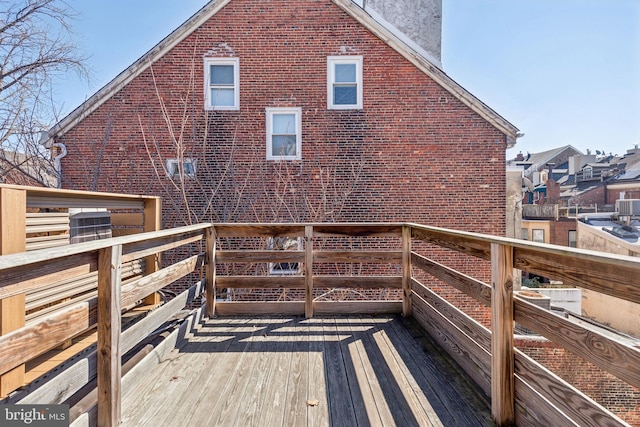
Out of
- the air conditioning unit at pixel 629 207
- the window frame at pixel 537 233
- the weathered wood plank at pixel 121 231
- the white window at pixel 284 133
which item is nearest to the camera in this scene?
the weathered wood plank at pixel 121 231

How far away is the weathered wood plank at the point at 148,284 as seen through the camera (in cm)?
222

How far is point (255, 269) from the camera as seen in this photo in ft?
23.9

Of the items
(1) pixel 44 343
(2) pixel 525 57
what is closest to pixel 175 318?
(1) pixel 44 343

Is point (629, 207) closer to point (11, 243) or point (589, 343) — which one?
point (589, 343)

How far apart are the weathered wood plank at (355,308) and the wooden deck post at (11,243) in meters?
2.66

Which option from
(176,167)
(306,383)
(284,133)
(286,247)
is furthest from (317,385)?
(176,167)

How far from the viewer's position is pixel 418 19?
35.1 feet

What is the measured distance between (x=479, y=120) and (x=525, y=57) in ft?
16.1

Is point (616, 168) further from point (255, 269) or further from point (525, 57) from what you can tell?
point (255, 269)

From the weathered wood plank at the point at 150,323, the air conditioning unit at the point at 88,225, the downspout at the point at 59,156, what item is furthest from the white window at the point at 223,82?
the weathered wood plank at the point at 150,323

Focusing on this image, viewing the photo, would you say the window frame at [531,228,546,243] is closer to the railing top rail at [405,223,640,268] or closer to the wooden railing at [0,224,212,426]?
the railing top rail at [405,223,640,268]

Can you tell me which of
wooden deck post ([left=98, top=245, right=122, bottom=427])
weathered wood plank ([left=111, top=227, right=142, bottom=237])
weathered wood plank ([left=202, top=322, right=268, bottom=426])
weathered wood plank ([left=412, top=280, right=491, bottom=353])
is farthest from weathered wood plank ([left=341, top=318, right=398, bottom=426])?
weathered wood plank ([left=111, top=227, right=142, bottom=237])

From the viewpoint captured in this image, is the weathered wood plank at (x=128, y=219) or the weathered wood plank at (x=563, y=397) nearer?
the weathered wood plank at (x=563, y=397)

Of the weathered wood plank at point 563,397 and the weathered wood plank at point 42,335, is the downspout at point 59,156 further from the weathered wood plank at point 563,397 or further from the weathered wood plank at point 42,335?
the weathered wood plank at point 563,397
